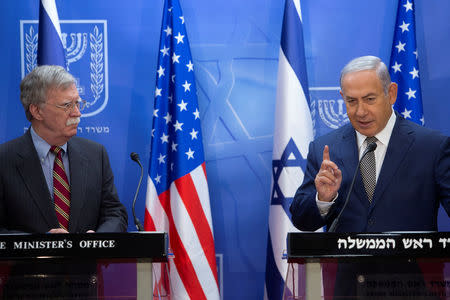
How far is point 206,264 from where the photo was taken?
12.7 ft

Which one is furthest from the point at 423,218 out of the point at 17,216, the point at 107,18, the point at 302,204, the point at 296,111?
the point at 107,18

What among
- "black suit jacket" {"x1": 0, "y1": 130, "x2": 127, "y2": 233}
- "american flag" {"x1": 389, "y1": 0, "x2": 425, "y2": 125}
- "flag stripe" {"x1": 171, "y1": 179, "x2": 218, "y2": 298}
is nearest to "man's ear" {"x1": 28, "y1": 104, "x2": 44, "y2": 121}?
"black suit jacket" {"x1": 0, "y1": 130, "x2": 127, "y2": 233}

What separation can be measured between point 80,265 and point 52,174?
1129mm

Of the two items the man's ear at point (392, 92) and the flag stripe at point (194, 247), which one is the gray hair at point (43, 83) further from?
the man's ear at point (392, 92)

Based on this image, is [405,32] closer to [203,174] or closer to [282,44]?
[282,44]

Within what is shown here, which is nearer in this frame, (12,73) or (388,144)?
(388,144)

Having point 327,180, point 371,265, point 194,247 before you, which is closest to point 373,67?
point 327,180

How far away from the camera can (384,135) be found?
2.70 metres

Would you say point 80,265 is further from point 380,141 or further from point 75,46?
point 75,46

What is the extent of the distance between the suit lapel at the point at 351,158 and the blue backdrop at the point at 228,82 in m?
1.54

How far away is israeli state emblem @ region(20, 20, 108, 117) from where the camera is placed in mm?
4250

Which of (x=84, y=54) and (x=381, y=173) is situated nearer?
(x=381, y=173)

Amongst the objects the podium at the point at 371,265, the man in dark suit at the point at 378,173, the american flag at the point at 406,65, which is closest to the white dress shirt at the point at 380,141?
the man in dark suit at the point at 378,173

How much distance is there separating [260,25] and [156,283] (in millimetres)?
2864
